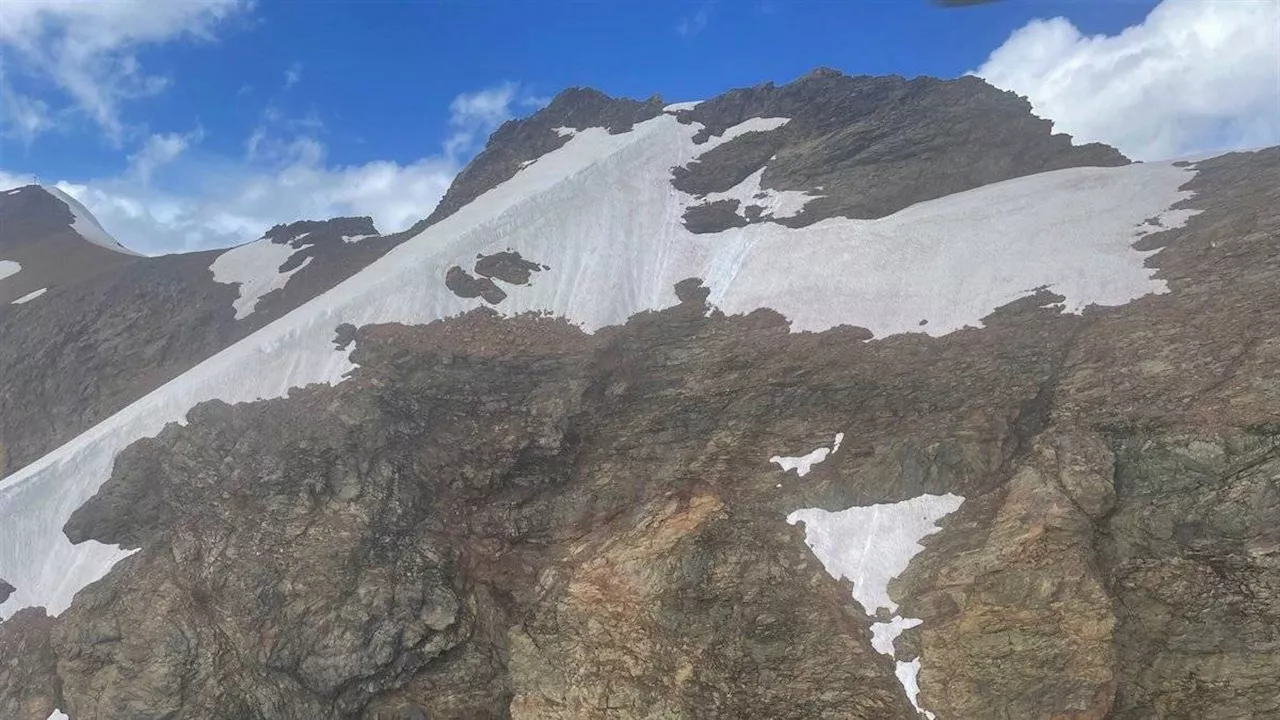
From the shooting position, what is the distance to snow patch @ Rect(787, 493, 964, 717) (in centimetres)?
1878

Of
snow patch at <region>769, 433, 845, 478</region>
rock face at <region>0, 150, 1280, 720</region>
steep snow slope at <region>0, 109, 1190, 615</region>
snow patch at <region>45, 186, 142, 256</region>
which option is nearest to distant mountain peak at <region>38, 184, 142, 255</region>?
snow patch at <region>45, 186, 142, 256</region>

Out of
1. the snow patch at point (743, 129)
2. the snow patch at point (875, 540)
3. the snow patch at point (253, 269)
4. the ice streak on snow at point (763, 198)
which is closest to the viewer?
the snow patch at point (875, 540)

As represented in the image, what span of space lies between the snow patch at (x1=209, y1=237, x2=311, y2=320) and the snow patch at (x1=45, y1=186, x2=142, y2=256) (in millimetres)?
34884

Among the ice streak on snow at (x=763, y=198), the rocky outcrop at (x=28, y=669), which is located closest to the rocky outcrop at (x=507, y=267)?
the ice streak on snow at (x=763, y=198)

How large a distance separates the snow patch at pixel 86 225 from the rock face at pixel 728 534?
233ft

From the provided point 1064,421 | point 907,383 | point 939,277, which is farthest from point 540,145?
point 1064,421

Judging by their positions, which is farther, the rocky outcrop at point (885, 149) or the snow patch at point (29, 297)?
the snow patch at point (29, 297)

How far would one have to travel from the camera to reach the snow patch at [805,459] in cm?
2269

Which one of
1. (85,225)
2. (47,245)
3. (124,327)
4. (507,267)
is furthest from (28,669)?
(85,225)

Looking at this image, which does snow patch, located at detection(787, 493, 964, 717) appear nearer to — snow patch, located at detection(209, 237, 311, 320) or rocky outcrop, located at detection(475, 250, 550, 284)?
rocky outcrop, located at detection(475, 250, 550, 284)

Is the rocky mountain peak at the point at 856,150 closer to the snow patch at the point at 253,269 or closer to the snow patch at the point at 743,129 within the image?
the snow patch at the point at 743,129

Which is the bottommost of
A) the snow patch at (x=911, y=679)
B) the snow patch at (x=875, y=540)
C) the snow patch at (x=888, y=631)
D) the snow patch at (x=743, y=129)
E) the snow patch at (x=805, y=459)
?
the snow patch at (x=911, y=679)

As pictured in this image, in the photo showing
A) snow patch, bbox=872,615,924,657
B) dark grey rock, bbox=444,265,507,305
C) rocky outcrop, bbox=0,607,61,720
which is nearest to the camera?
snow patch, bbox=872,615,924,657

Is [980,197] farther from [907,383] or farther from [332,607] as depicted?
[332,607]
